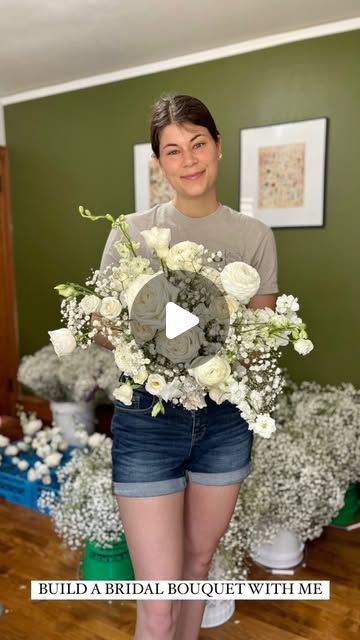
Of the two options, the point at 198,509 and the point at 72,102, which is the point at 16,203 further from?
the point at 198,509

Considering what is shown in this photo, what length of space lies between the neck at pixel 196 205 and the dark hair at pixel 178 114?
0.14 meters

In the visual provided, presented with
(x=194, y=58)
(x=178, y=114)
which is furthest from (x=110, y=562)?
(x=194, y=58)

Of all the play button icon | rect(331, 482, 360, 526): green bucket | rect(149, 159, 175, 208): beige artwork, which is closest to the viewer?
the play button icon

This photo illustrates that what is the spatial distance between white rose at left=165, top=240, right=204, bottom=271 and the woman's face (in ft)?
0.84

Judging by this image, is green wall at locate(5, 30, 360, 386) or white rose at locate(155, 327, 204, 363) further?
green wall at locate(5, 30, 360, 386)

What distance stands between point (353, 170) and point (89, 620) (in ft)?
7.71

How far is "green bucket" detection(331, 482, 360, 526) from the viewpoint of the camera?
2.81 m

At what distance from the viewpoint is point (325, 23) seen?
284cm

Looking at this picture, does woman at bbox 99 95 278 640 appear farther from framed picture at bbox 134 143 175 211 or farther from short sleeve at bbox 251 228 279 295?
framed picture at bbox 134 143 175 211

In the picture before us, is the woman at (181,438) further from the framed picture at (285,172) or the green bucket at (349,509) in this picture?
the framed picture at (285,172)

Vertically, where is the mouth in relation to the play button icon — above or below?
above

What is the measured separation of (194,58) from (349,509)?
2.57 metres

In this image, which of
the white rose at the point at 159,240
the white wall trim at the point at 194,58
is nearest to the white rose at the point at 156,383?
the white rose at the point at 159,240

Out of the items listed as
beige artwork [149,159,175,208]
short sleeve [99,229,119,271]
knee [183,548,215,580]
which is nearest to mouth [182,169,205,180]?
short sleeve [99,229,119,271]
